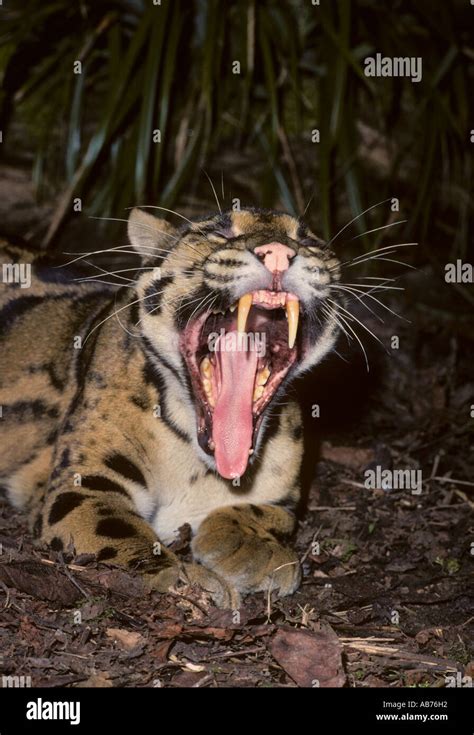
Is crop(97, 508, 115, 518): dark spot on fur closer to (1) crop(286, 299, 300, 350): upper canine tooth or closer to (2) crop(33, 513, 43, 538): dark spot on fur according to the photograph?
(2) crop(33, 513, 43, 538): dark spot on fur

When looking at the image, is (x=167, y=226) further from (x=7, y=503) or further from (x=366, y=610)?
(x=366, y=610)

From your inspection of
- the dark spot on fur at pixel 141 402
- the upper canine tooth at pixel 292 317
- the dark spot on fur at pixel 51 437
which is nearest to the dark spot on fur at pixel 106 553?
the dark spot on fur at pixel 141 402

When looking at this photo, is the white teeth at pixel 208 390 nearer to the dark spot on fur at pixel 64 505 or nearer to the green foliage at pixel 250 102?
the dark spot on fur at pixel 64 505

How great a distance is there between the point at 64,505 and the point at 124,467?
14.3 inches

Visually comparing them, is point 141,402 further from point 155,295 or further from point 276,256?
point 276,256

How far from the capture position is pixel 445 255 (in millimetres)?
8938

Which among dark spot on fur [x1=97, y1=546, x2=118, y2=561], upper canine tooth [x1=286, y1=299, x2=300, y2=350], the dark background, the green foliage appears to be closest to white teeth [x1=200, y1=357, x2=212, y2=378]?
upper canine tooth [x1=286, y1=299, x2=300, y2=350]

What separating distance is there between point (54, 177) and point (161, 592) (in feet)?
18.1

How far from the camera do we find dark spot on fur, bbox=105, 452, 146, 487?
4.65 metres

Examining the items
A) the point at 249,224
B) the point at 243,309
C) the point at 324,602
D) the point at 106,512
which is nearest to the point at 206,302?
the point at 243,309

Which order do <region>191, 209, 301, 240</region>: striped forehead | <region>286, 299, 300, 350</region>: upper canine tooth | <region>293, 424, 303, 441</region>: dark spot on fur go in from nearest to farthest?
<region>286, 299, 300, 350</region>: upper canine tooth, <region>191, 209, 301, 240</region>: striped forehead, <region>293, 424, 303, 441</region>: dark spot on fur

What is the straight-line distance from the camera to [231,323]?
4586mm

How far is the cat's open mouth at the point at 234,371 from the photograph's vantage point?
440cm

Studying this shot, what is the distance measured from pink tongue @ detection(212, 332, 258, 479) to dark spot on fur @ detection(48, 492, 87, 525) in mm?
684
